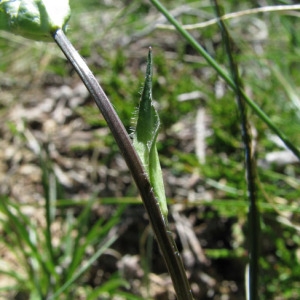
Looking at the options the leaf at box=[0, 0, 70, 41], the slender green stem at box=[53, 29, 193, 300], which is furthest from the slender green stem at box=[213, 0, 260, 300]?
the leaf at box=[0, 0, 70, 41]

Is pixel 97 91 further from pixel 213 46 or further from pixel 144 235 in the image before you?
pixel 213 46

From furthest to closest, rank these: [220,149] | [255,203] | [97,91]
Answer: [220,149]
[255,203]
[97,91]

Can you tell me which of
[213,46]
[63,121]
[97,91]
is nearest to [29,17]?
[97,91]

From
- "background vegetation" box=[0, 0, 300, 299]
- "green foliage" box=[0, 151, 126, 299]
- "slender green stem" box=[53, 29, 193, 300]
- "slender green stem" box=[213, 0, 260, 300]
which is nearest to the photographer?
"slender green stem" box=[53, 29, 193, 300]

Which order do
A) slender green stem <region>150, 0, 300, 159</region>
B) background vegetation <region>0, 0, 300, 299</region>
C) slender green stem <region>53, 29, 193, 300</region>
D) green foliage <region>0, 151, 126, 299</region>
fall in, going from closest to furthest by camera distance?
slender green stem <region>53, 29, 193, 300</region> < slender green stem <region>150, 0, 300, 159</region> < green foliage <region>0, 151, 126, 299</region> < background vegetation <region>0, 0, 300, 299</region>

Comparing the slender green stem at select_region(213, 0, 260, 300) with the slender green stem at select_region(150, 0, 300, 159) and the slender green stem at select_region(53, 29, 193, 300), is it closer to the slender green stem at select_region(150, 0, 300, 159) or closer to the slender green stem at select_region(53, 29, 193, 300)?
the slender green stem at select_region(150, 0, 300, 159)

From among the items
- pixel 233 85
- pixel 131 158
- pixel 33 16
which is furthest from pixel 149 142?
pixel 233 85
